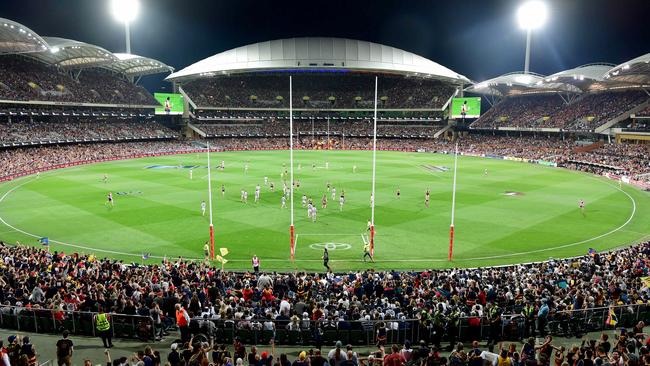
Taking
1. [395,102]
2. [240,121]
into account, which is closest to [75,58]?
[240,121]

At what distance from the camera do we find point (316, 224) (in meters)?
34.3

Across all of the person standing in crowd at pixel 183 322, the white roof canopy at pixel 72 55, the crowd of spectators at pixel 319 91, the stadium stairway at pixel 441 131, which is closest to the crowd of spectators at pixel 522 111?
the stadium stairway at pixel 441 131

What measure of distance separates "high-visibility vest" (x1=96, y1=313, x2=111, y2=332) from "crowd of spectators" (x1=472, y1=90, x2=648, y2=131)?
9246cm

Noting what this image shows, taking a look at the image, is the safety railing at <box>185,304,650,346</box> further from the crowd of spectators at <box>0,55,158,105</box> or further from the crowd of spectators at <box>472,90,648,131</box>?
the crowd of spectators at <box>472,90,648,131</box>

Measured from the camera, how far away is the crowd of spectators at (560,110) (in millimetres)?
83750

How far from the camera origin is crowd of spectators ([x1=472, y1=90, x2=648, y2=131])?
83.8 m

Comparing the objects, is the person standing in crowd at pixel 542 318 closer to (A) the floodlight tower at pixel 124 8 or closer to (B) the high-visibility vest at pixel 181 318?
(B) the high-visibility vest at pixel 181 318

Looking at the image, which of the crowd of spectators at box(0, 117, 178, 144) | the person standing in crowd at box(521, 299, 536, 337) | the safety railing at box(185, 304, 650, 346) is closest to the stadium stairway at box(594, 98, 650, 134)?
the person standing in crowd at box(521, 299, 536, 337)

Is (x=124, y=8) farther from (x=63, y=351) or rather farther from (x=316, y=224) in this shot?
(x=63, y=351)

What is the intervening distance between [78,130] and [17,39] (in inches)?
1148

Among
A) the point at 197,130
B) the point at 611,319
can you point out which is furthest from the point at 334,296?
the point at 197,130

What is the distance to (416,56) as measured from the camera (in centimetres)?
13450

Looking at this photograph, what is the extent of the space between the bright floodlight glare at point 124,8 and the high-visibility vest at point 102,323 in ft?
331

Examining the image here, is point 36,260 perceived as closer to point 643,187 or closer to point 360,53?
point 643,187
